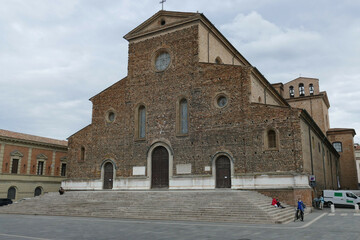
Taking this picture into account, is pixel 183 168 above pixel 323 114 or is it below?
below

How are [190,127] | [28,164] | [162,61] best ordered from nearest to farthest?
[190,127] < [162,61] < [28,164]

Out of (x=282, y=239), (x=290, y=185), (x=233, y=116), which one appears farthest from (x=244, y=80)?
(x=282, y=239)

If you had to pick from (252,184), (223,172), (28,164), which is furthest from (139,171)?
(28,164)

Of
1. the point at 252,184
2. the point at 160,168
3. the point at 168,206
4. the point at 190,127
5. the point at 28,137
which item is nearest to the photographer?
the point at 168,206

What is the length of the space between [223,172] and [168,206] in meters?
5.29

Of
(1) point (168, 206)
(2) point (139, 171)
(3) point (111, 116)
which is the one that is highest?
(3) point (111, 116)

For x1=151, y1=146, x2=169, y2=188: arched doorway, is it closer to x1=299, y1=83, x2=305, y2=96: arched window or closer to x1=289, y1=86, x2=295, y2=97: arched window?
x1=289, y1=86, x2=295, y2=97: arched window

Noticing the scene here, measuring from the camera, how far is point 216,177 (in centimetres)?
2162

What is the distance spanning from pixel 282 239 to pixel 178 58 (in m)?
17.3

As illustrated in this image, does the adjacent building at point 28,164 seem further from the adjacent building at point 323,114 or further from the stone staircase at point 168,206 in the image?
the adjacent building at point 323,114

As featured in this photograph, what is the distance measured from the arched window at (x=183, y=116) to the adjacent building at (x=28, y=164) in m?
19.5

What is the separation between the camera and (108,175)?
2606 centimetres

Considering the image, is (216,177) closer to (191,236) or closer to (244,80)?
(244,80)

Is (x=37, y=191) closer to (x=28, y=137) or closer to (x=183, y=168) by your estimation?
(x=28, y=137)
